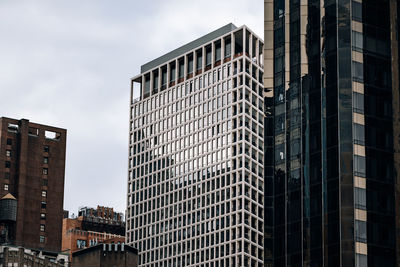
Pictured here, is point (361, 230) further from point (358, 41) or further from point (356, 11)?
point (356, 11)

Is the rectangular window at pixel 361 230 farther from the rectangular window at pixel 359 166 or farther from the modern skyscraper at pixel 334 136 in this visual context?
the rectangular window at pixel 359 166

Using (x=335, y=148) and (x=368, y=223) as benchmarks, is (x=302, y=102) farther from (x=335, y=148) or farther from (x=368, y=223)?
(x=368, y=223)

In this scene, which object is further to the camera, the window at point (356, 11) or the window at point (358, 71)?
the window at point (356, 11)

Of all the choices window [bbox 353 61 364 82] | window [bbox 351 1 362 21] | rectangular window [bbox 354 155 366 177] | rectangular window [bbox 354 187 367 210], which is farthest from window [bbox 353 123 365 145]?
window [bbox 351 1 362 21]

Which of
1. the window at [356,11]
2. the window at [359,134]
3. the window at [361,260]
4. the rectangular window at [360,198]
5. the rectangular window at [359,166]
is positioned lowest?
the window at [361,260]

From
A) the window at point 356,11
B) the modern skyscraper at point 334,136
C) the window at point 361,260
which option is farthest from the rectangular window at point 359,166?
the window at point 356,11

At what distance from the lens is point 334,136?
387ft

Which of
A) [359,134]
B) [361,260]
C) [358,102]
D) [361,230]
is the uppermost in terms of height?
[358,102]

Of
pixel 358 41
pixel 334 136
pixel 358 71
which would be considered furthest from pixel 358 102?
pixel 358 41

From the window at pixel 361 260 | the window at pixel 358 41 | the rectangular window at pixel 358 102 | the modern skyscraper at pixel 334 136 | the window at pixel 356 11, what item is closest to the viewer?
the window at pixel 361 260

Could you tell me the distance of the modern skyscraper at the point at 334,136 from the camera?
113500mm

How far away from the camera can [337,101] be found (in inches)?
4695

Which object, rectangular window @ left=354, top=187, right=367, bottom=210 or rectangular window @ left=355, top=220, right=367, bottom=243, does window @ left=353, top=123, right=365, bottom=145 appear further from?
rectangular window @ left=355, top=220, right=367, bottom=243

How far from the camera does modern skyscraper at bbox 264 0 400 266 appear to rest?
113500mm
